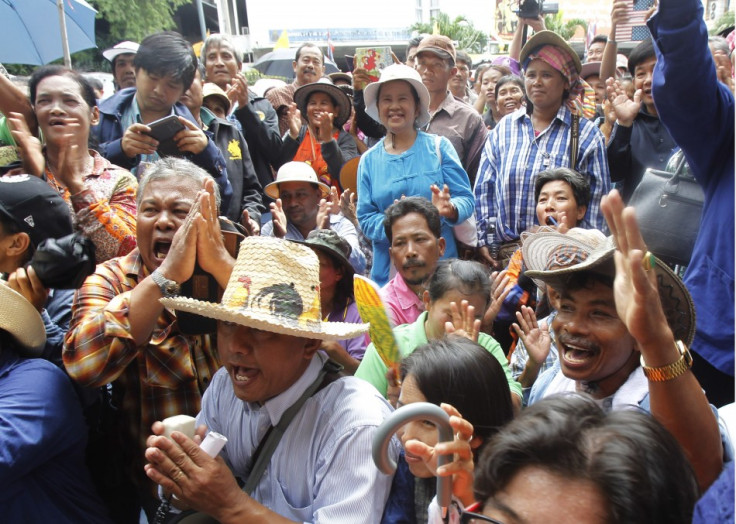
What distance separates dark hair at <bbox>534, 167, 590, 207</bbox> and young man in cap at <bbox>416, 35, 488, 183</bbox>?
4.36 ft

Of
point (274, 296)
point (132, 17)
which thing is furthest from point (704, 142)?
point (132, 17)

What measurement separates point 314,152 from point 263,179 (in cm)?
46

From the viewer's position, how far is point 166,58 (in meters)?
3.72

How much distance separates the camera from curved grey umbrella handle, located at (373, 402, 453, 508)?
4.17ft

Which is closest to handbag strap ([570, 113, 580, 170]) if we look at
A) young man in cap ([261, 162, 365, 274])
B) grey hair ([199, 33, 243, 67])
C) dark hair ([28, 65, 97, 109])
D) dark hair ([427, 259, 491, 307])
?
dark hair ([427, 259, 491, 307])

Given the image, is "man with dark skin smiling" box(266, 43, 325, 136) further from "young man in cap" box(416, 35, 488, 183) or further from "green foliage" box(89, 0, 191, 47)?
"green foliage" box(89, 0, 191, 47)

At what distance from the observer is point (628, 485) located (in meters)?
1.16

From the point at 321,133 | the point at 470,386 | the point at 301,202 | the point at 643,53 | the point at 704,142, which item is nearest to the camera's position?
the point at 470,386

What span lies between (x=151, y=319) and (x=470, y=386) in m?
1.17

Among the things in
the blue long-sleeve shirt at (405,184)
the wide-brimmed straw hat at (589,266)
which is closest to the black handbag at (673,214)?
the wide-brimmed straw hat at (589,266)

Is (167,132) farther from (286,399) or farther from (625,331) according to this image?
(625,331)

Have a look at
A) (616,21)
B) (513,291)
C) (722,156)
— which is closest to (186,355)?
(513,291)

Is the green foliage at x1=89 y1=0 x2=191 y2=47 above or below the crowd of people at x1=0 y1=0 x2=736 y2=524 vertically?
above

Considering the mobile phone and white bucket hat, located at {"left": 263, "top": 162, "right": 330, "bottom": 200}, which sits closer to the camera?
the mobile phone
